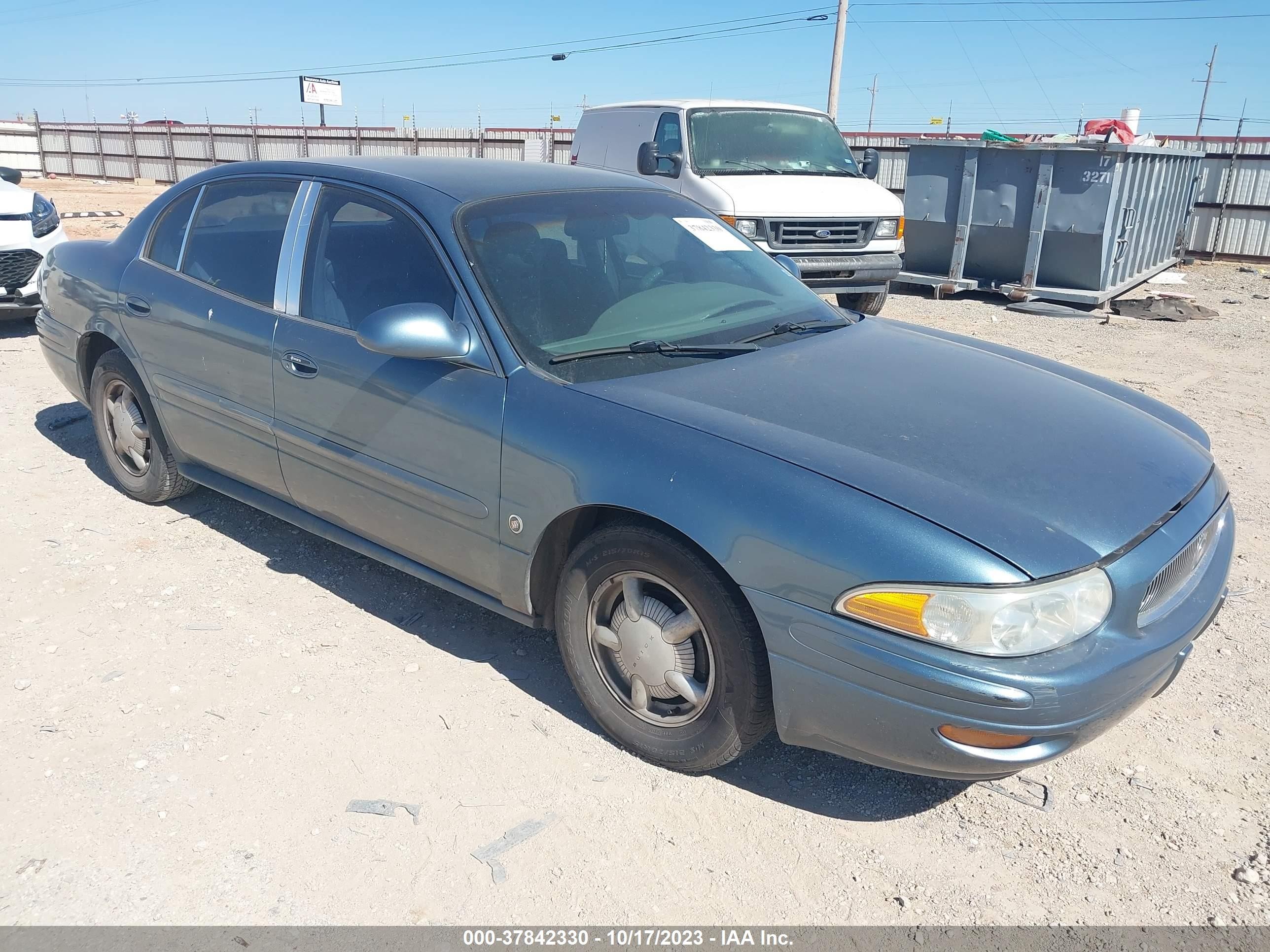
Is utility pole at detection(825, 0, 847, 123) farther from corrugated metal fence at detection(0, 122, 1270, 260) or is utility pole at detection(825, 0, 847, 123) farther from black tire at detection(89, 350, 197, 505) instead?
black tire at detection(89, 350, 197, 505)

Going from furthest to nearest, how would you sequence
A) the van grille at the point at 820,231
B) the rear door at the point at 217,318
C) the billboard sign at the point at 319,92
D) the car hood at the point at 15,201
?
the billboard sign at the point at 319,92, the van grille at the point at 820,231, the car hood at the point at 15,201, the rear door at the point at 217,318

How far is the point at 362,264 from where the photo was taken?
11.8 ft

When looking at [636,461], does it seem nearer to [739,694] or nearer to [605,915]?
[739,694]

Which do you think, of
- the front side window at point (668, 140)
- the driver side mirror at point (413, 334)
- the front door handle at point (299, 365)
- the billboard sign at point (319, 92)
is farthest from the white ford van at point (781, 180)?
the billboard sign at point (319, 92)

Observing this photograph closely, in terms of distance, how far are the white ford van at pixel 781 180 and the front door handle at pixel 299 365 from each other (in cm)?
640

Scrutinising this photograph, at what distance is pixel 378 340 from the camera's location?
10.1 feet

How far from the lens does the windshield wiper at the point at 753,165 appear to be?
10.0 m

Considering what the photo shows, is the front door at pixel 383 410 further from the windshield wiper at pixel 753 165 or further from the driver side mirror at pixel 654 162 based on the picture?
the windshield wiper at pixel 753 165

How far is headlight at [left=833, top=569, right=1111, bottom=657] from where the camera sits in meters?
2.30

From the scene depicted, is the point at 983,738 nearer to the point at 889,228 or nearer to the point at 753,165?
the point at 753,165

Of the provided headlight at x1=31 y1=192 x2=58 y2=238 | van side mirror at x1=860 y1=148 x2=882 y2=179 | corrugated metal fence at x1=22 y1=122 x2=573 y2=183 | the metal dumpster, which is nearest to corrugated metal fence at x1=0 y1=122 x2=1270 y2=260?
corrugated metal fence at x1=22 y1=122 x2=573 y2=183

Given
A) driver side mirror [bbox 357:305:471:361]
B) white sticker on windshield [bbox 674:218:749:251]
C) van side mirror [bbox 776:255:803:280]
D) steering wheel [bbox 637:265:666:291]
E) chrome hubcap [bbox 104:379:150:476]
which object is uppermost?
white sticker on windshield [bbox 674:218:749:251]

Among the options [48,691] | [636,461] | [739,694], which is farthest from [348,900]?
[48,691]

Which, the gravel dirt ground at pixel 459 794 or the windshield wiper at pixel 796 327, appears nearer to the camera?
the gravel dirt ground at pixel 459 794
